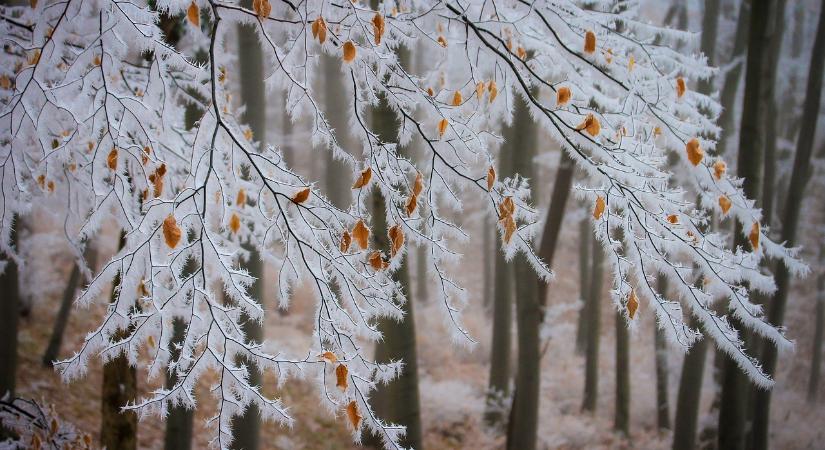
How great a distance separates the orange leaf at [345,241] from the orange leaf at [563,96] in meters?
1.11

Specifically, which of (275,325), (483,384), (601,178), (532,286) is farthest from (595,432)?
(601,178)

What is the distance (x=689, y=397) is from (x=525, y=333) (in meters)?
2.83

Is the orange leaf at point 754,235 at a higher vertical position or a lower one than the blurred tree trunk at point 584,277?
lower

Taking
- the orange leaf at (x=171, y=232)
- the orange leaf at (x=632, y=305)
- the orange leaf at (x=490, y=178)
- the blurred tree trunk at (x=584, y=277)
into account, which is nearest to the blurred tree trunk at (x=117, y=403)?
the orange leaf at (x=171, y=232)

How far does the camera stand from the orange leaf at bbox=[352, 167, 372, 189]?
83.0 inches

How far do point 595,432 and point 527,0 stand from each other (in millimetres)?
8123

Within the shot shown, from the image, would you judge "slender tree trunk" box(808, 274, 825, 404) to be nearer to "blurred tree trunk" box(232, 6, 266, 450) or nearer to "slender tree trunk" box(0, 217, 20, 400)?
"blurred tree trunk" box(232, 6, 266, 450)

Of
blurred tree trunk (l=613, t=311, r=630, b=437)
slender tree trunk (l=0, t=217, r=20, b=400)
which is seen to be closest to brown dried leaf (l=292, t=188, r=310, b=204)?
slender tree trunk (l=0, t=217, r=20, b=400)

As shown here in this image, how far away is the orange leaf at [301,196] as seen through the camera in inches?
75.8

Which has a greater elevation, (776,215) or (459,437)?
(776,215)

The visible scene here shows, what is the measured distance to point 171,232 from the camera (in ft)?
5.83

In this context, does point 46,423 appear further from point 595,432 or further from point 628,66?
point 595,432

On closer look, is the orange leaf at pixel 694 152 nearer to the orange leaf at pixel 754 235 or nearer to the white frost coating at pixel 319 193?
the white frost coating at pixel 319 193

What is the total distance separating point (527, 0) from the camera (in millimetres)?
2322
